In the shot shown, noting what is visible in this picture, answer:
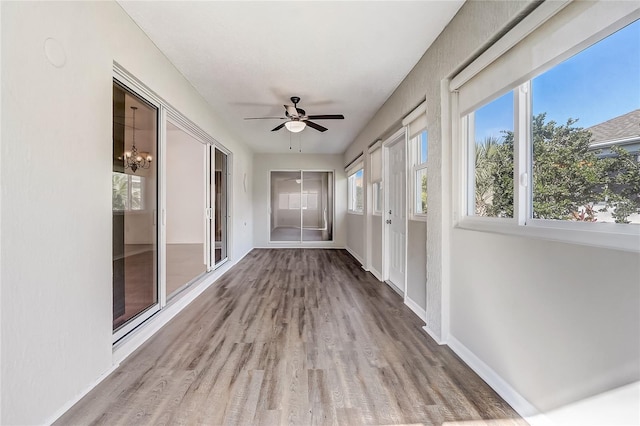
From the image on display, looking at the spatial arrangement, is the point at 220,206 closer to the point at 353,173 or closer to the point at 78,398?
the point at 353,173

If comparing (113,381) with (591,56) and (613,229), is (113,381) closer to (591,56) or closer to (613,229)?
(613,229)

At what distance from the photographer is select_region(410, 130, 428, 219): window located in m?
2.99

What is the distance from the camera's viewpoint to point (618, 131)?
1147mm

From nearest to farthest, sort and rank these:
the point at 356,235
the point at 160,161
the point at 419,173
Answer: the point at 160,161 < the point at 419,173 < the point at 356,235

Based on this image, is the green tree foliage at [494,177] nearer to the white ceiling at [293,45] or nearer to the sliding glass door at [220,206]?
the white ceiling at [293,45]

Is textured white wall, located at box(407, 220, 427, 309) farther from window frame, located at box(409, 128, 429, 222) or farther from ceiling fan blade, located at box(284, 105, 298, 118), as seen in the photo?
ceiling fan blade, located at box(284, 105, 298, 118)

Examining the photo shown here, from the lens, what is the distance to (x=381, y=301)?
3.36 meters

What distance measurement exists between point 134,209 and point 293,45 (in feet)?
6.99

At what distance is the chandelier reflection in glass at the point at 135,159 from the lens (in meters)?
2.37

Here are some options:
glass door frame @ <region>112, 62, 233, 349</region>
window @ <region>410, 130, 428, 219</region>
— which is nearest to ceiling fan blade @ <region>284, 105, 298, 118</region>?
glass door frame @ <region>112, 62, 233, 349</region>

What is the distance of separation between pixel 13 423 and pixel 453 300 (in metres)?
2.72

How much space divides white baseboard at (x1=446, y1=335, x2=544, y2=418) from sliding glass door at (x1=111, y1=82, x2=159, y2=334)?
2707 mm

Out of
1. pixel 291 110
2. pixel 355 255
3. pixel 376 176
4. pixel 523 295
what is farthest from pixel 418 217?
pixel 355 255

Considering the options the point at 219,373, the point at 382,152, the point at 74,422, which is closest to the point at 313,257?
the point at 382,152
